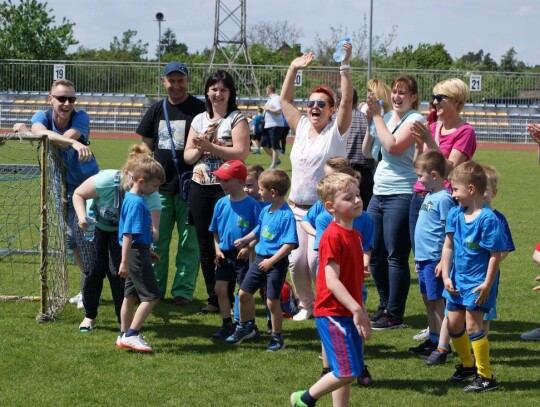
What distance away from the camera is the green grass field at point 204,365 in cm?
575

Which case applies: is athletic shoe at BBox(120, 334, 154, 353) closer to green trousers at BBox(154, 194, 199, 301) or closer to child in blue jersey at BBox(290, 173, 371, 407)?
green trousers at BBox(154, 194, 199, 301)

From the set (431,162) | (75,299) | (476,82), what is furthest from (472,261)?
(476,82)

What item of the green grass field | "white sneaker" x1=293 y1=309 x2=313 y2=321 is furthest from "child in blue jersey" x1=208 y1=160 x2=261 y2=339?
"white sneaker" x1=293 y1=309 x2=313 y2=321

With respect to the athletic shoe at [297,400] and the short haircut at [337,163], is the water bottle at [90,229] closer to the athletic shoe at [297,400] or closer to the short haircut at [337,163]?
the short haircut at [337,163]

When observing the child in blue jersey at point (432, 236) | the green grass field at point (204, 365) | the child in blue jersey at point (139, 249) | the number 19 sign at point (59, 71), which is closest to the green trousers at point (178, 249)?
the green grass field at point (204, 365)

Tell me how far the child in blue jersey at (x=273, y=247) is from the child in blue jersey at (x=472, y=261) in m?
1.33

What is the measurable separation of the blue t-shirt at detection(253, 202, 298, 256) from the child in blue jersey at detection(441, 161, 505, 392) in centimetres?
128

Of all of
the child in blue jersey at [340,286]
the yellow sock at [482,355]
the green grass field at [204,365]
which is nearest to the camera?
the child in blue jersey at [340,286]

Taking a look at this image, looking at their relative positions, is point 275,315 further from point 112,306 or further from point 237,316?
point 112,306

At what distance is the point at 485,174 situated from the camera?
5914mm

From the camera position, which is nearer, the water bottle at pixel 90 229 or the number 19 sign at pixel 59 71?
the water bottle at pixel 90 229

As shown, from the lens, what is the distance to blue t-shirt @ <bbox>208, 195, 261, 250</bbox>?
7285 mm

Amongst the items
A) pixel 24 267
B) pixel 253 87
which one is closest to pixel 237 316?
pixel 24 267

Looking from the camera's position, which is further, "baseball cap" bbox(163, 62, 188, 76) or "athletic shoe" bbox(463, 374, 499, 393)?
"baseball cap" bbox(163, 62, 188, 76)
